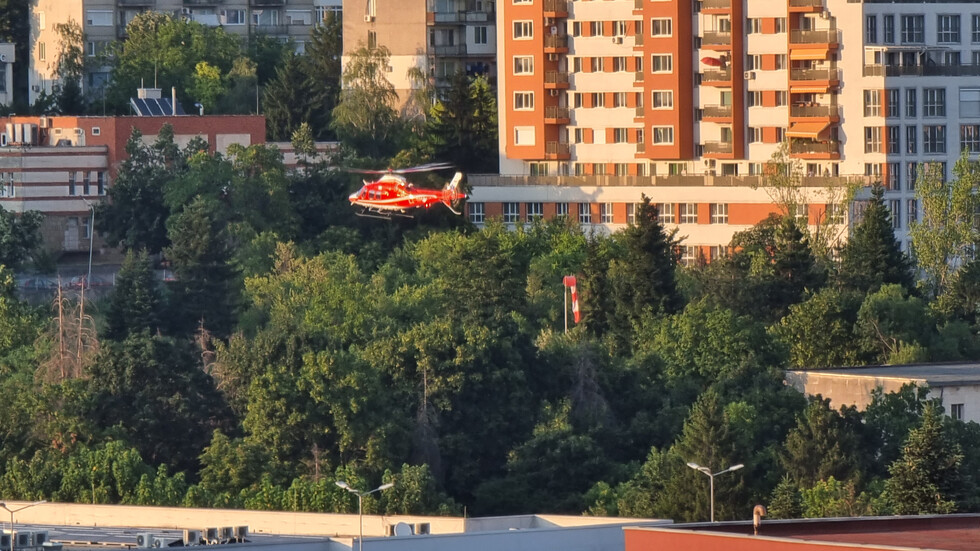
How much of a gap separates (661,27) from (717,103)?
456cm

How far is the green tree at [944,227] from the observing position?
115 meters

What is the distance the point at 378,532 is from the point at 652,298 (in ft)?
119

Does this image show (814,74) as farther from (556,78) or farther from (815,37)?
(556,78)

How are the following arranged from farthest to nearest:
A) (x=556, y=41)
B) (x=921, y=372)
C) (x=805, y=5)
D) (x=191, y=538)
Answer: (x=556, y=41)
(x=805, y=5)
(x=921, y=372)
(x=191, y=538)

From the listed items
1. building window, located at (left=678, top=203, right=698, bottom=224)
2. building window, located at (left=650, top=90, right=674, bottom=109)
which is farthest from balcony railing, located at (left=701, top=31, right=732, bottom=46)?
building window, located at (left=678, top=203, right=698, bottom=224)

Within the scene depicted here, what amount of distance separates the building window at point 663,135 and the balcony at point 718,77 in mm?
3118

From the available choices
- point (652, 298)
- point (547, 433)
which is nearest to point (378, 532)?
point (547, 433)

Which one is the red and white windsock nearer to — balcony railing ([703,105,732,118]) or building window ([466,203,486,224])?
balcony railing ([703,105,732,118])

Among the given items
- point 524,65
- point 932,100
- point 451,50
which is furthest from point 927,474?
point 451,50

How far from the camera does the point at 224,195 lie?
123375mm

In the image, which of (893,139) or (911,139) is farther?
(911,139)

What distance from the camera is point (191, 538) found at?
65.1 metres

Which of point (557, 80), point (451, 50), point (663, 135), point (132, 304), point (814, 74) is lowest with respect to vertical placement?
point (132, 304)

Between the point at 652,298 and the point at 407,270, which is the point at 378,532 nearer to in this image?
the point at 652,298
